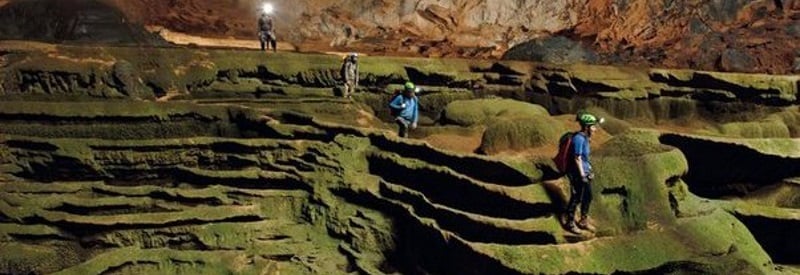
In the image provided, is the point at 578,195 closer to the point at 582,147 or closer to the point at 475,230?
the point at 582,147

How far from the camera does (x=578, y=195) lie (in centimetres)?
919

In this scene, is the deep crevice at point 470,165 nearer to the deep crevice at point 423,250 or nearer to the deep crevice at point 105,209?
the deep crevice at point 423,250

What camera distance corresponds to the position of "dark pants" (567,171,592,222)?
9.09 m

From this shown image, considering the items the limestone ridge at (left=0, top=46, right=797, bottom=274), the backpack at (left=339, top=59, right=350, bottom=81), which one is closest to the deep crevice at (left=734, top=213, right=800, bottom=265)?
the limestone ridge at (left=0, top=46, right=797, bottom=274)

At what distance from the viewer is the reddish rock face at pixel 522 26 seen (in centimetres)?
2439

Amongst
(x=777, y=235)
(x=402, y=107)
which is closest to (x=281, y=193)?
(x=402, y=107)

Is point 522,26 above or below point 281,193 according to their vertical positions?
above

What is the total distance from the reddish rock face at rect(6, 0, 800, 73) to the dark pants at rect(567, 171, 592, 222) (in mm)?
15314

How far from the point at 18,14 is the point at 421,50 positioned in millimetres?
13783

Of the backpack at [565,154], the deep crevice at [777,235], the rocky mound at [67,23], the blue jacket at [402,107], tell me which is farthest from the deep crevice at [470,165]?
the rocky mound at [67,23]

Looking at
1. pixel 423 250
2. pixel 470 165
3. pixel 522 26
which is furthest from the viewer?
pixel 522 26

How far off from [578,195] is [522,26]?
19827 millimetres

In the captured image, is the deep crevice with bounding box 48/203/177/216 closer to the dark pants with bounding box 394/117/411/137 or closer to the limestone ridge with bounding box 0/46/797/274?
the limestone ridge with bounding box 0/46/797/274

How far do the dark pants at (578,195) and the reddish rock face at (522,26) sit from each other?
50.2 feet
